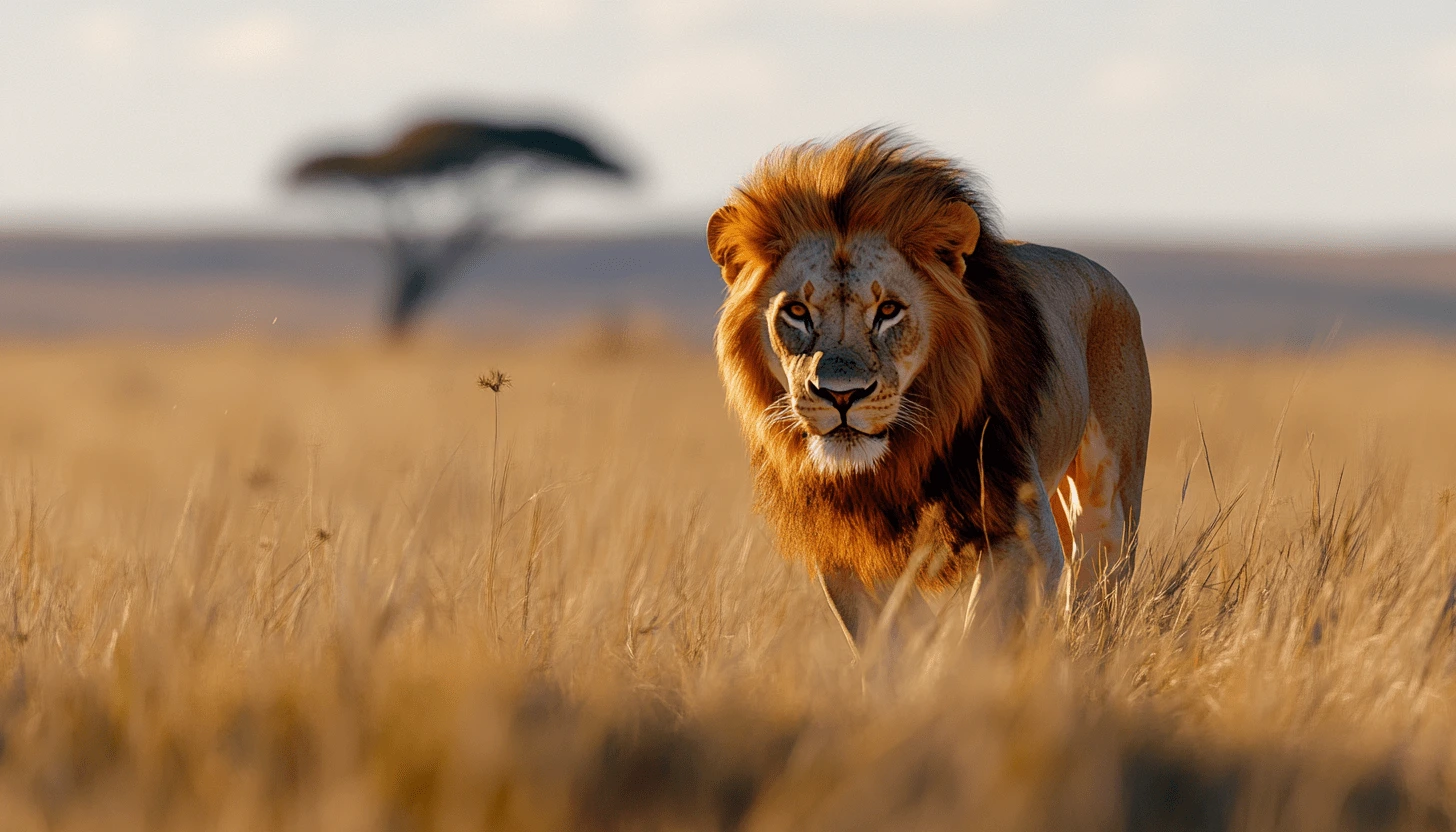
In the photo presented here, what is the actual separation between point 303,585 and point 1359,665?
2344 mm

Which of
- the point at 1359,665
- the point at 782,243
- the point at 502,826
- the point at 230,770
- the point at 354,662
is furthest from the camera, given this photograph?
the point at 782,243

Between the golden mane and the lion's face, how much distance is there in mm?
49

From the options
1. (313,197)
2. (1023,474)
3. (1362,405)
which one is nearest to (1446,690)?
(1023,474)

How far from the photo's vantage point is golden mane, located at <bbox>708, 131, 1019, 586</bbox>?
3.65 metres

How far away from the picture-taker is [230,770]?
241cm

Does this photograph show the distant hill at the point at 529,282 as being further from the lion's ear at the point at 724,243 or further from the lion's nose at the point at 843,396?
the lion's nose at the point at 843,396

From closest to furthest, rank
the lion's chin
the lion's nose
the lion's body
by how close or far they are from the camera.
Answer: the lion's nose → the lion's chin → the lion's body

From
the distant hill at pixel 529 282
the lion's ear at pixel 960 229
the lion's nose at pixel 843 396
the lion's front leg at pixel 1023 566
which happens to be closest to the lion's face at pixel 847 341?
the lion's nose at pixel 843 396

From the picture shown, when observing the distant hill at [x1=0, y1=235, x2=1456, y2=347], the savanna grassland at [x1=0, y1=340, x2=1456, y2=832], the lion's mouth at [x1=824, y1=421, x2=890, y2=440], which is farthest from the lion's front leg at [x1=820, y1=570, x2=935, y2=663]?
the distant hill at [x1=0, y1=235, x2=1456, y2=347]

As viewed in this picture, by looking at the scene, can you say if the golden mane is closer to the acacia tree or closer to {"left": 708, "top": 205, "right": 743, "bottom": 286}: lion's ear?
{"left": 708, "top": 205, "right": 743, "bottom": 286}: lion's ear

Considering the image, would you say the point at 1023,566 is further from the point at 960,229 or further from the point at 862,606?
the point at 960,229

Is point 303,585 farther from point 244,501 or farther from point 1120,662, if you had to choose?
point 1120,662

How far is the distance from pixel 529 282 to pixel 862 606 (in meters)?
63.6

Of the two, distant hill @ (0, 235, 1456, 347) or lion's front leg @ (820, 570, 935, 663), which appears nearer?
lion's front leg @ (820, 570, 935, 663)
